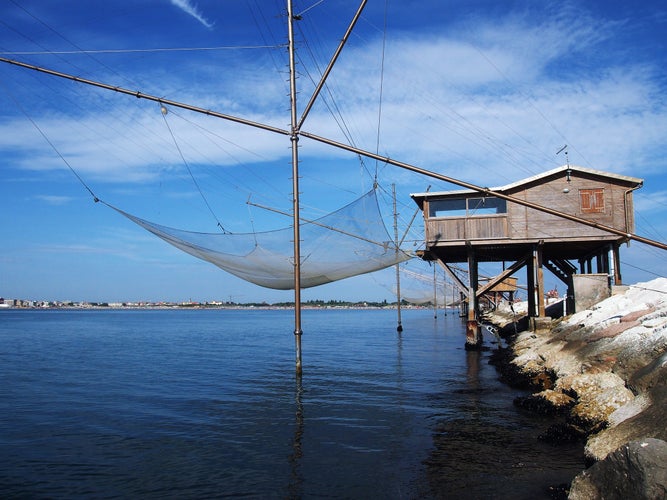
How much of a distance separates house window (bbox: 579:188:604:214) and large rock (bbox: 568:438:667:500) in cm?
2066

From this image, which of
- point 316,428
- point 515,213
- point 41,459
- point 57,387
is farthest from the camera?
point 515,213

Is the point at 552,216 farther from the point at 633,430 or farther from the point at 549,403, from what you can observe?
the point at 633,430

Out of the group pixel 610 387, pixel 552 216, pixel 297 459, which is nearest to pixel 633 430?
pixel 610 387

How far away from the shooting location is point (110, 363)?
26.9 m

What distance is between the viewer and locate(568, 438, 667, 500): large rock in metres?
5.71

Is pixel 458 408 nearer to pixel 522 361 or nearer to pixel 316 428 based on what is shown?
pixel 316 428

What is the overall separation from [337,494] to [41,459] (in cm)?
585

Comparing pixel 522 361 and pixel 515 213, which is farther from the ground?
pixel 515 213

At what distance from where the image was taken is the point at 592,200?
24891 millimetres

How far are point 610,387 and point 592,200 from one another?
16.1m

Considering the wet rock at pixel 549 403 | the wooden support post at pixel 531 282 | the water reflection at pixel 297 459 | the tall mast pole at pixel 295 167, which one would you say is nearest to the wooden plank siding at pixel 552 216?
the wooden support post at pixel 531 282

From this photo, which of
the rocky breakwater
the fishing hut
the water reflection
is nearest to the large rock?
the rocky breakwater

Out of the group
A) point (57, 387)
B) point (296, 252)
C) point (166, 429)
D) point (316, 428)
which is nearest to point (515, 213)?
point (296, 252)

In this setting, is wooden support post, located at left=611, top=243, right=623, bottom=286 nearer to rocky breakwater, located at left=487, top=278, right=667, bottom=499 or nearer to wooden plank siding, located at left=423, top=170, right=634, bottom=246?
wooden plank siding, located at left=423, top=170, right=634, bottom=246
